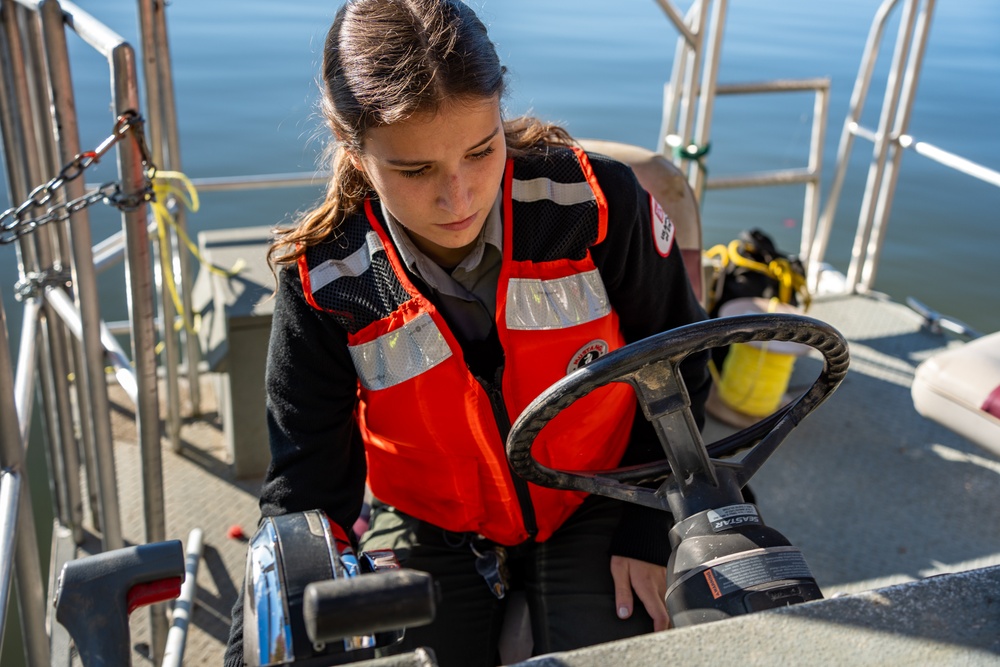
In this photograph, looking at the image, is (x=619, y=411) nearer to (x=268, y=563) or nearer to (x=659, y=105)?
(x=268, y=563)

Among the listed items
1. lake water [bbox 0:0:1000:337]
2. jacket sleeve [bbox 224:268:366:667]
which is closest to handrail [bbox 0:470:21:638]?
jacket sleeve [bbox 224:268:366:667]

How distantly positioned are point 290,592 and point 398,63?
64 centimetres

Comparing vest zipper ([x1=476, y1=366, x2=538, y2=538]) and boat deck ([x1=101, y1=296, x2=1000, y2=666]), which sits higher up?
vest zipper ([x1=476, y1=366, x2=538, y2=538])

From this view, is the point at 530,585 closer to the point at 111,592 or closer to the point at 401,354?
the point at 401,354

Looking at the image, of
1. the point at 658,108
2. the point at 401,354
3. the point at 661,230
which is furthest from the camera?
the point at 658,108

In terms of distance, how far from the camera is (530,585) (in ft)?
4.38

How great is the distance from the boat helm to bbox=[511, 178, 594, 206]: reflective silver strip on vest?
58 centimetres

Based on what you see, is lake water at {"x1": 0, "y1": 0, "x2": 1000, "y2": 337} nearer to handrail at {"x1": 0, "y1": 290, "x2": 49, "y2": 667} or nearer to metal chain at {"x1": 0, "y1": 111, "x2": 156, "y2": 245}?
metal chain at {"x1": 0, "y1": 111, "x2": 156, "y2": 245}

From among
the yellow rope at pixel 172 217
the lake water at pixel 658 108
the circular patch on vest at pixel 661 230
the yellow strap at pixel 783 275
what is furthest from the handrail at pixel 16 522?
the lake water at pixel 658 108

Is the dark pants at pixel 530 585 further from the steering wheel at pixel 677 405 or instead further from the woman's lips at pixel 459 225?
the woman's lips at pixel 459 225

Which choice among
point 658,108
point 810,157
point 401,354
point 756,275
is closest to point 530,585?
point 401,354

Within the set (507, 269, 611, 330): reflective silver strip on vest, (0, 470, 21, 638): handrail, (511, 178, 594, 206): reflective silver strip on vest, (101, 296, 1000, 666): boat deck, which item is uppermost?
(511, 178, 594, 206): reflective silver strip on vest

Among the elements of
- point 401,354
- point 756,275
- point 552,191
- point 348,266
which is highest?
point 552,191

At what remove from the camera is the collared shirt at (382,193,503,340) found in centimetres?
129
